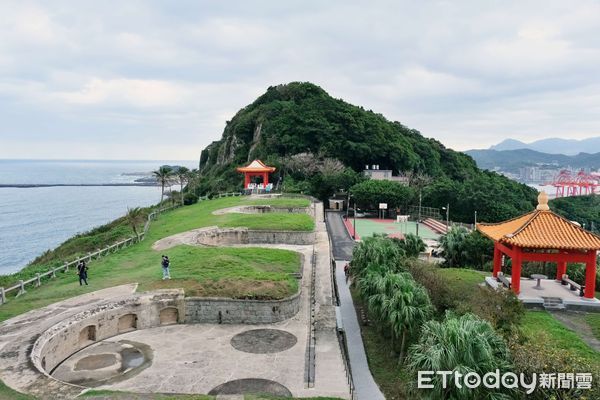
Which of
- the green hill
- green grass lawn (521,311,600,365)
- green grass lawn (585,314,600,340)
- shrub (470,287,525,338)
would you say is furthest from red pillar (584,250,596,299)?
the green hill

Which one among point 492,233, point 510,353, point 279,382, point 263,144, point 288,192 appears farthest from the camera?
point 263,144

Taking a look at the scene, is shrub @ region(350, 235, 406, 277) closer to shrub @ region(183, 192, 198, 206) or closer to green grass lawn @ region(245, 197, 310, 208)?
green grass lawn @ region(245, 197, 310, 208)

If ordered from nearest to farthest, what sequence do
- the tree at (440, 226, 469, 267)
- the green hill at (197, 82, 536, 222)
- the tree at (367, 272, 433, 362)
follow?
the tree at (367, 272, 433, 362)
the tree at (440, 226, 469, 267)
the green hill at (197, 82, 536, 222)

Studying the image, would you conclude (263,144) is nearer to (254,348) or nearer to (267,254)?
(267,254)

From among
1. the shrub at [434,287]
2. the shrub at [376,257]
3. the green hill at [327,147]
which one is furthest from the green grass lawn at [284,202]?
the shrub at [434,287]

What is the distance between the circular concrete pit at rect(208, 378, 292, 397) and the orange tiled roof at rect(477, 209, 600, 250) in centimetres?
1261

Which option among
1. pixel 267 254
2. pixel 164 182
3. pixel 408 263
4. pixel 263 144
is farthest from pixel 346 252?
pixel 263 144

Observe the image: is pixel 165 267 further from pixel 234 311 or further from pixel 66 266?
pixel 66 266

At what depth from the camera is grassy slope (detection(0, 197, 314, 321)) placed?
20.3m

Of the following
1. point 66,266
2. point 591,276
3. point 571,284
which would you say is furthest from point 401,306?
point 66,266

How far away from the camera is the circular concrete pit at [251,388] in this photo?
45.8 ft

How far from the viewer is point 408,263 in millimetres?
23141

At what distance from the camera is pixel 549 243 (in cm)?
1961

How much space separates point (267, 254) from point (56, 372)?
45.0 ft
